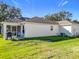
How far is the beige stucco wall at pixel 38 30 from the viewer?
27516 mm

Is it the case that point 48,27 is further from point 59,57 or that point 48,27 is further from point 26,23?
point 59,57

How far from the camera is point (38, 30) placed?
98.4 ft

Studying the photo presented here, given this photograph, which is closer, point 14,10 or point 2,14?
point 2,14

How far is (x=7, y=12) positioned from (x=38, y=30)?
917 inches

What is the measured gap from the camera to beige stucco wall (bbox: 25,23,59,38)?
27516 mm

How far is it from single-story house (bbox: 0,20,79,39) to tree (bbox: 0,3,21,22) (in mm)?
17868

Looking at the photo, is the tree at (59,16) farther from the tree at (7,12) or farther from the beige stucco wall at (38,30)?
the beige stucco wall at (38,30)

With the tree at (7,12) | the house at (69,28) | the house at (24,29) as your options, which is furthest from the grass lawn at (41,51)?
the tree at (7,12)

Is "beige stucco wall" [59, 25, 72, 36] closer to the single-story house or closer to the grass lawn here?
the single-story house

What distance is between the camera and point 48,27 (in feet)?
107

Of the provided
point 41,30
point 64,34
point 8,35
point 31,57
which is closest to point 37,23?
point 41,30

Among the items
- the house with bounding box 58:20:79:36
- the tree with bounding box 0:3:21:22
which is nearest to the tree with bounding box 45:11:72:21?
the tree with bounding box 0:3:21:22

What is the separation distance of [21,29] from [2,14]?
22.5 m

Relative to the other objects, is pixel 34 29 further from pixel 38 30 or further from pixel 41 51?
pixel 41 51
